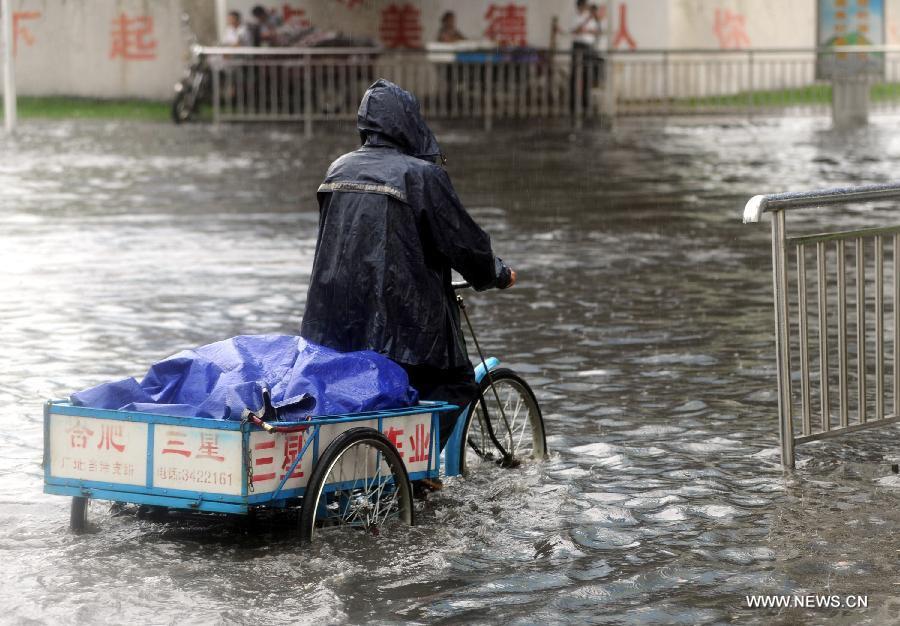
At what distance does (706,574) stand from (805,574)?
1.08ft

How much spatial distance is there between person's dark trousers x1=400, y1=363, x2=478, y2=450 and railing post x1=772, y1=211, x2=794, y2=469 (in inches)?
54.4

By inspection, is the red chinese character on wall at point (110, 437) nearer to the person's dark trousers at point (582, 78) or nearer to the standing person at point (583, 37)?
the person's dark trousers at point (582, 78)

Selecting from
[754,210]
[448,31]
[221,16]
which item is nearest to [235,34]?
[221,16]

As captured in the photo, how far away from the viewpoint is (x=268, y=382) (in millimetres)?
5812

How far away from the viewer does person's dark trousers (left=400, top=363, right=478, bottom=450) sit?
635cm

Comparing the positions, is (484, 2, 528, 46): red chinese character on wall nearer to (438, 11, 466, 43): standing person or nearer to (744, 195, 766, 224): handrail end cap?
(438, 11, 466, 43): standing person

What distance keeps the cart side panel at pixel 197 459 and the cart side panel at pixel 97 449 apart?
71mm

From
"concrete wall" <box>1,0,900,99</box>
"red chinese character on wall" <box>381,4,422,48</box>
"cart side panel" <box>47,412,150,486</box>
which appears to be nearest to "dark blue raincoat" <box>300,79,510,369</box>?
"cart side panel" <box>47,412,150,486</box>

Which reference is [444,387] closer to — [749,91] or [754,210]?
[754,210]

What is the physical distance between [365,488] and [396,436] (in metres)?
0.24

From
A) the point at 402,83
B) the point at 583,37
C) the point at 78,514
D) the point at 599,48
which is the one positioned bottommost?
the point at 78,514

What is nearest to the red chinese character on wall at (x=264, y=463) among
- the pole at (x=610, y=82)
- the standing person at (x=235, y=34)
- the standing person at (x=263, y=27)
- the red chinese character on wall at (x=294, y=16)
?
the pole at (x=610, y=82)

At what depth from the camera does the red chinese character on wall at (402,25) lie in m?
34.6

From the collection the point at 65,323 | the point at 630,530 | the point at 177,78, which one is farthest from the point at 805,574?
the point at 177,78
